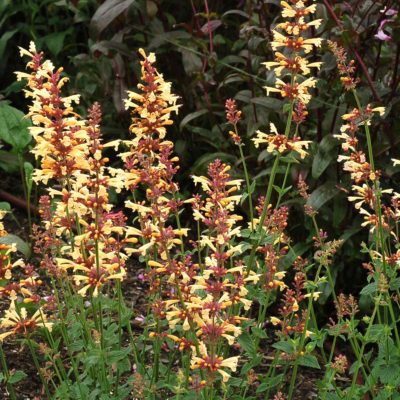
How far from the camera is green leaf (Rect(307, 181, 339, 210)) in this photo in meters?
3.87

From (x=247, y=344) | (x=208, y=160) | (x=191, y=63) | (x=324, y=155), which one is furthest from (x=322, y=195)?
(x=247, y=344)

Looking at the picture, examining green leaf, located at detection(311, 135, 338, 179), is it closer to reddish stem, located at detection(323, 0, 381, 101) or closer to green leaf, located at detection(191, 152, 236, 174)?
reddish stem, located at detection(323, 0, 381, 101)

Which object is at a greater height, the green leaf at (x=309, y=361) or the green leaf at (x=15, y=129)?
the green leaf at (x=309, y=361)

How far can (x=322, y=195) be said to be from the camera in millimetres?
3908

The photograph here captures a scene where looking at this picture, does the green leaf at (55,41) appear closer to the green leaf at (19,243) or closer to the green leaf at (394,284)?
the green leaf at (19,243)

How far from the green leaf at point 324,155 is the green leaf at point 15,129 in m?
1.64

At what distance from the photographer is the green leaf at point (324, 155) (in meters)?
3.87

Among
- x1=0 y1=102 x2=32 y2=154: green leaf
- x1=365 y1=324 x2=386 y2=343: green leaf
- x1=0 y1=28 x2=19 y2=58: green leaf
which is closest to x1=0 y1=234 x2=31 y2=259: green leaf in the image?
x1=0 y1=102 x2=32 y2=154: green leaf

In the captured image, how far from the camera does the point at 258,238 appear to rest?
2676 mm

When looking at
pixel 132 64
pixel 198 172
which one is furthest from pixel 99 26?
pixel 198 172

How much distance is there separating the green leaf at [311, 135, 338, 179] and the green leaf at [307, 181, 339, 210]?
0.28 ft

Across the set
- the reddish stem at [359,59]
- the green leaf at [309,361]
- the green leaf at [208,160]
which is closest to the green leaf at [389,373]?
the green leaf at [309,361]

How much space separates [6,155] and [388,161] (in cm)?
228

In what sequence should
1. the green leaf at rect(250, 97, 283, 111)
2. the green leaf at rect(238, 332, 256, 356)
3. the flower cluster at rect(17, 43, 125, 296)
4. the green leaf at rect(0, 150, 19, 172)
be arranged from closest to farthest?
the flower cluster at rect(17, 43, 125, 296) → the green leaf at rect(238, 332, 256, 356) → the green leaf at rect(250, 97, 283, 111) → the green leaf at rect(0, 150, 19, 172)
